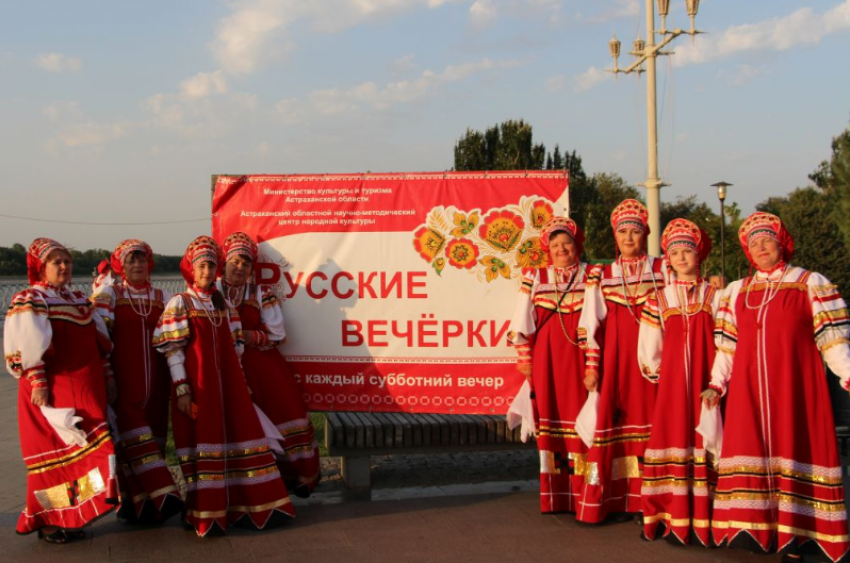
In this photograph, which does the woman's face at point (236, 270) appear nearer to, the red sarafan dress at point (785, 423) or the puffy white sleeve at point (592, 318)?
the puffy white sleeve at point (592, 318)

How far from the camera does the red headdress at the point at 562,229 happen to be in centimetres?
514

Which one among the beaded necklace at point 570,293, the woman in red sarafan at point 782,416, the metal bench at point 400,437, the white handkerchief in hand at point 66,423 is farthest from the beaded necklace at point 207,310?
the woman in red sarafan at point 782,416

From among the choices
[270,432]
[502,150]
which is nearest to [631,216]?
[270,432]

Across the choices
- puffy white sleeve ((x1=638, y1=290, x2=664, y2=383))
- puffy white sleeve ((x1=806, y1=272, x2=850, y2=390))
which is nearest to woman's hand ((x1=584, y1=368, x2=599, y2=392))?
puffy white sleeve ((x1=638, y1=290, x2=664, y2=383))

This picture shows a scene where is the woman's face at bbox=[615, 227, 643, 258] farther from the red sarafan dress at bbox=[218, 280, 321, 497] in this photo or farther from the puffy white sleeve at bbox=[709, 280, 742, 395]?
the red sarafan dress at bbox=[218, 280, 321, 497]

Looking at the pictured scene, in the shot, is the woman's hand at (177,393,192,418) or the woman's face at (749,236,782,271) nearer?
the woman's face at (749,236,782,271)

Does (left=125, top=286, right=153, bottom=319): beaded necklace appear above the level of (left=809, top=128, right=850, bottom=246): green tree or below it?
below

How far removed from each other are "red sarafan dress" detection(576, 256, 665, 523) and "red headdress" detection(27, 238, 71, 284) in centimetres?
329

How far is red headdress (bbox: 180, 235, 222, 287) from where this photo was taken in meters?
4.96

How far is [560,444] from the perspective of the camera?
5086mm

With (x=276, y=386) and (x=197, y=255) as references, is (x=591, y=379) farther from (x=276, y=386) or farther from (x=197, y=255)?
(x=197, y=255)

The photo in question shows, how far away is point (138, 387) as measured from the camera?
4945 mm

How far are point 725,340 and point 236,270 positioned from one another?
314cm

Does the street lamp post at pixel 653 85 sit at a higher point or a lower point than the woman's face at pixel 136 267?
higher
